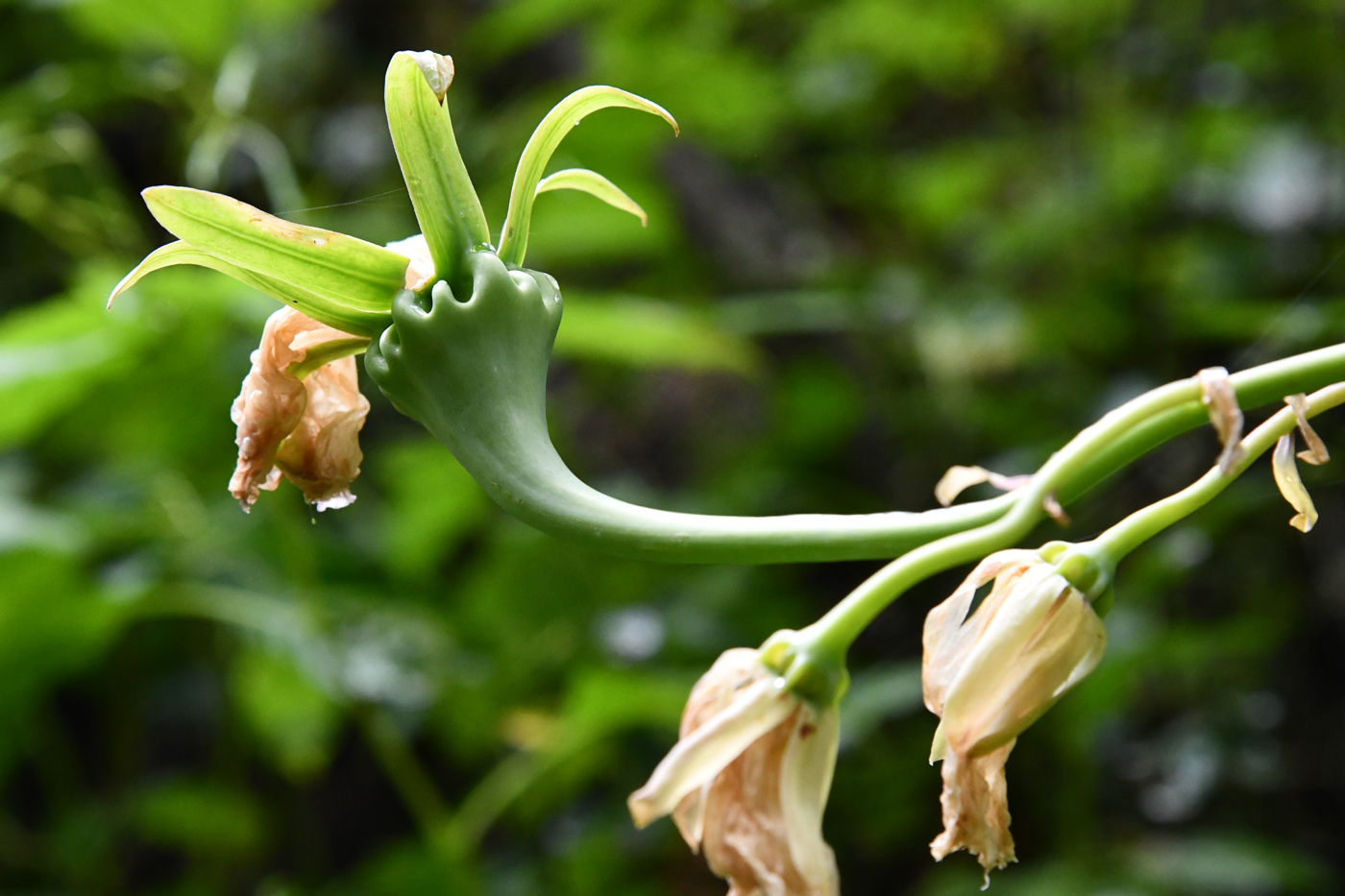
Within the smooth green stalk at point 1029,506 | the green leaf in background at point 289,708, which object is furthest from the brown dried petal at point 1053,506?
the green leaf in background at point 289,708

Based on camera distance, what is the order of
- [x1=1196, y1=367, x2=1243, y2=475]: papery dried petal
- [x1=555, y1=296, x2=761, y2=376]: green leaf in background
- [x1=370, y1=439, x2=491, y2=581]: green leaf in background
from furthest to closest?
[x1=370, y1=439, x2=491, y2=581]: green leaf in background → [x1=555, y1=296, x2=761, y2=376]: green leaf in background → [x1=1196, y1=367, x2=1243, y2=475]: papery dried petal

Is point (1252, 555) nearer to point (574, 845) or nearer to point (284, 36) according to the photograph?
point (574, 845)

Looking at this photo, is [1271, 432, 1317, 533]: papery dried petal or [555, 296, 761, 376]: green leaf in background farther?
[555, 296, 761, 376]: green leaf in background

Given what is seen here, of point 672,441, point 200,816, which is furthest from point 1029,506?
point 672,441

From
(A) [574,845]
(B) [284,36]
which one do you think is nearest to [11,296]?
(B) [284,36]

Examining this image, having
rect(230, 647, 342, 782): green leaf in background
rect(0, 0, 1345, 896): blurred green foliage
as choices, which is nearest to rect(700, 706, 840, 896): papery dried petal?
rect(0, 0, 1345, 896): blurred green foliage

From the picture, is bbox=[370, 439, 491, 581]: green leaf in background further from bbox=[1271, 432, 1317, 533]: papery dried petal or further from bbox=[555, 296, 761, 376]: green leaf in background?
bbox=[1271, 432, 1317, 533]: papery dried petal
